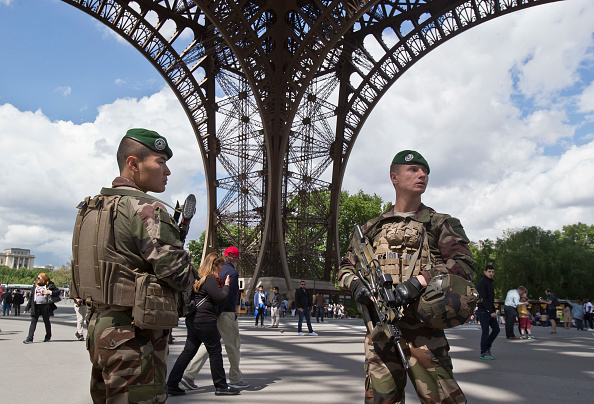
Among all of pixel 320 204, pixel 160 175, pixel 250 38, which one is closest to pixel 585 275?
pixel 320 204

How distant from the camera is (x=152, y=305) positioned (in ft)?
8.01

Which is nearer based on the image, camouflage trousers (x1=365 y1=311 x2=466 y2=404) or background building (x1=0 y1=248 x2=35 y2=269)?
camouflage trousers (x1=365 y1=311 x2=466 y2=404)

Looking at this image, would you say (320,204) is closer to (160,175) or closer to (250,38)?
(250,38)

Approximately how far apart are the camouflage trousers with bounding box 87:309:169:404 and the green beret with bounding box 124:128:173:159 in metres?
0.84

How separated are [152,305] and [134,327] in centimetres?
15

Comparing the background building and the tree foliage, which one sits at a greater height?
the background building

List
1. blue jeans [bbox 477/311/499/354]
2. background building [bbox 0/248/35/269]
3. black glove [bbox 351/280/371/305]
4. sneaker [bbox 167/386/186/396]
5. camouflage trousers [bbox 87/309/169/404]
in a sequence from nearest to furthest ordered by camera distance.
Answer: camouflage trousers [bbox 87/309/169/404]
black glove [bbox 351/280/371/305]
sneaker [bbox 167/386/186/396]
blue jeans [bbox 477/311/499/354]
background building [bbox 0/248/35/269]

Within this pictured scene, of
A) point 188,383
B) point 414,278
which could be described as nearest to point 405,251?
point 414,278

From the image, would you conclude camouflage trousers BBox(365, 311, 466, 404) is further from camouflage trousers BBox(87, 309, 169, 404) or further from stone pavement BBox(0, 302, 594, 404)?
stone pavement BBox(0, 302, 594, 404)

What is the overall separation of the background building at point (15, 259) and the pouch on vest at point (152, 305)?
185579 millimetres

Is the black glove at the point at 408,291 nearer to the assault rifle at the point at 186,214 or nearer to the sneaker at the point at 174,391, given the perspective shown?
the assault rifle at the point at 186,214

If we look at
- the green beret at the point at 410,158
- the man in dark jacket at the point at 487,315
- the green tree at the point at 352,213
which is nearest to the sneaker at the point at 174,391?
the green beret at the point at 410,158

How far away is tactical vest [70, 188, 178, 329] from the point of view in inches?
96.3

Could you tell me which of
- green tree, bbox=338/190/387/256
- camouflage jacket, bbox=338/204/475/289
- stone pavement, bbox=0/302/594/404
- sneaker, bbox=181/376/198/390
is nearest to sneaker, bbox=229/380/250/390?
stone pavement, bbox=0/302/594/404
